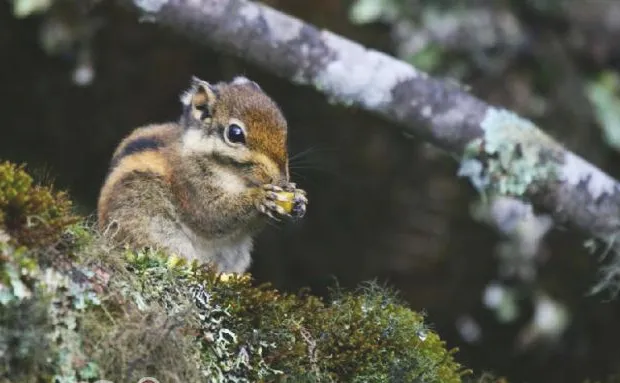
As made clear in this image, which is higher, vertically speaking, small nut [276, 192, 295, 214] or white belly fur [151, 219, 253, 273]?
small nut [276, 192, 295, 214]

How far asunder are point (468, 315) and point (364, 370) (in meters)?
4.55

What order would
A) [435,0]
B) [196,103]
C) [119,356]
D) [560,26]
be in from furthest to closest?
[560,26] < [435,0] < [196,103] < [119,356]

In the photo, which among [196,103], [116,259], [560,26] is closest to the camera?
[116,259]

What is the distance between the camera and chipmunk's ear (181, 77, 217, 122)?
443 centimetres

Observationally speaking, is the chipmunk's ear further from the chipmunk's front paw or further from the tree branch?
the tree branch

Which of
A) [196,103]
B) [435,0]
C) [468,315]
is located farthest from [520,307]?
[196,103]

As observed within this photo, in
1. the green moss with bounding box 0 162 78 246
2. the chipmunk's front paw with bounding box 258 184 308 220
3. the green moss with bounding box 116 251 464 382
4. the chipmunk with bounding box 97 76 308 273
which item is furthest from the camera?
the chipmunk with bounding box 97 76 308 273

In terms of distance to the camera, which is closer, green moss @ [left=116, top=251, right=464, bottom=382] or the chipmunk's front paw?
green moss @ [left=116, top=251, right=464, bottom=382]

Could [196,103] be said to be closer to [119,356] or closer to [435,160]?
[119,356]

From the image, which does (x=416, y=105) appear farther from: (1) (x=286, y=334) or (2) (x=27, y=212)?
(2) (x=27, y=212)

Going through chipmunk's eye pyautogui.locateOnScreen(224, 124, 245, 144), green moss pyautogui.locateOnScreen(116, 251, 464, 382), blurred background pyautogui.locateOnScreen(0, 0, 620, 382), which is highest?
blurred background pyautogui.locateOnScreen(0, 0, 620, 382)

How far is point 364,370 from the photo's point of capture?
304 cm

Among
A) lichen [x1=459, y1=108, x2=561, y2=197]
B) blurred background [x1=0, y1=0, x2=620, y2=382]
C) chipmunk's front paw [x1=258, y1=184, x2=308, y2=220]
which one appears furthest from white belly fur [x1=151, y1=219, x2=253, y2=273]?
blurred background [x1=0, y1=0, x2=620, y2=382]

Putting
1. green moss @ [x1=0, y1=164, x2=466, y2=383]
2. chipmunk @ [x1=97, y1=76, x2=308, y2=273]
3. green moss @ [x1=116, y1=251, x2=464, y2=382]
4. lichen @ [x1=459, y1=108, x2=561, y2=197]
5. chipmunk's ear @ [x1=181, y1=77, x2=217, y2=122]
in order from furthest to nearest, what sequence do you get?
lichen @ [x1=459, y1=108, x2=561, y2=197] < chipmunk's ear @ [x1=181, y1=77, x2=217, y2=122] < chipmunk @ [x1=97, y1=76, x2=308, y2=273] < green moss @ [x1=116, y1=251, x2=464, y2=382] < green moss @ [x1=0, y1=164, x2=466, y2=383]
